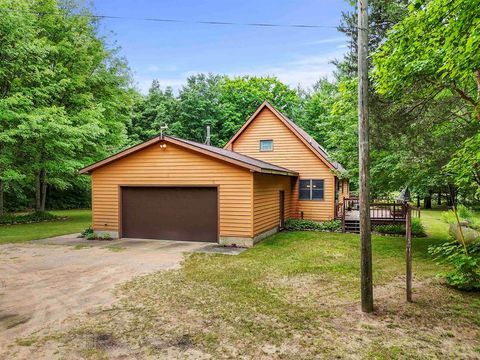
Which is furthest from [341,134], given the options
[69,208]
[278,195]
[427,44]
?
[69,208]

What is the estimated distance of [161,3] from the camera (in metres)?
14.8

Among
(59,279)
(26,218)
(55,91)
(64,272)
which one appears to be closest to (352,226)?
(64,272)

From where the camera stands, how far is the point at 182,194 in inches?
509

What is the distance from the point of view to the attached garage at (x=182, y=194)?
1198 centimetres

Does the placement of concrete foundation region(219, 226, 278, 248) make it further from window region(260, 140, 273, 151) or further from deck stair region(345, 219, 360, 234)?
window region(260, 140, 273, 151)

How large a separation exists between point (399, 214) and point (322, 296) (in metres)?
11.4

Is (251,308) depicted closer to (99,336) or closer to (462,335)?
(99,336)

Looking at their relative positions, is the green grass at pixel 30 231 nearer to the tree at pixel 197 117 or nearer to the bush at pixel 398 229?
the bush at pixel 398 229

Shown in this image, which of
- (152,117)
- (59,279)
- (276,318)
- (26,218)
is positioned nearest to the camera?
(276,318)

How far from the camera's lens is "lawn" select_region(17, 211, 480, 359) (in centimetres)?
441

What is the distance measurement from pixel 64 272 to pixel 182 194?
544cm

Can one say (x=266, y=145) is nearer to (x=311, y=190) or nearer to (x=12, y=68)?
(x=311, y=190)

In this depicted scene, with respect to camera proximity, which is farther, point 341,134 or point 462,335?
point 341,134

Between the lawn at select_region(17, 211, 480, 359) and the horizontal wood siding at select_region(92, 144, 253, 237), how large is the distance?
337 centimetres
